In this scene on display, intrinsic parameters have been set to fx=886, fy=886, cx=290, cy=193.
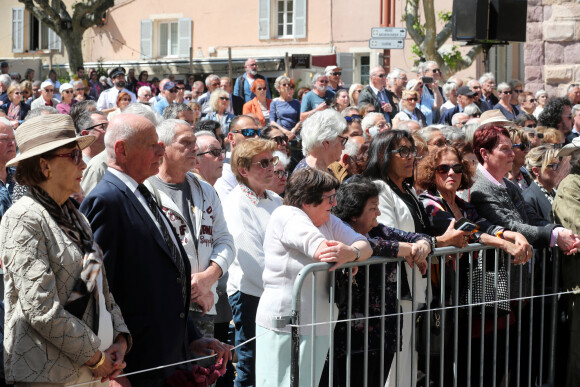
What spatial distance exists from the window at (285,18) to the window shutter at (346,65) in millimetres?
3562

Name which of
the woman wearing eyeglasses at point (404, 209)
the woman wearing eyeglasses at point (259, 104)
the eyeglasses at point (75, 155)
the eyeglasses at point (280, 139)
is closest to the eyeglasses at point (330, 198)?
the woman wearing eyeglasses at point (404, 209)

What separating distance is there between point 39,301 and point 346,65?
96.0 ft

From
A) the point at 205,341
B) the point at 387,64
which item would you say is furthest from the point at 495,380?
the point at 387,64

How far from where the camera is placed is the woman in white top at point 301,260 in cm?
466

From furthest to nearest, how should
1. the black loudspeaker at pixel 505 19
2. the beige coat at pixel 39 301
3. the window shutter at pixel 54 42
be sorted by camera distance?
the window shutter at pixel 54 42
the black loudspeaker at pixel 505 19
the beige coat at pixel 39 301

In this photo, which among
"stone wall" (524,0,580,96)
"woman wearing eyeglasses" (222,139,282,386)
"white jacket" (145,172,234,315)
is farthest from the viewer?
"stone wall" (524,0,580,96)

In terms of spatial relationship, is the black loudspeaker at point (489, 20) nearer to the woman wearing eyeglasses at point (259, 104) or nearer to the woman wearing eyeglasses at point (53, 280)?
the woman wearing eyeglasses at point (259, 104)

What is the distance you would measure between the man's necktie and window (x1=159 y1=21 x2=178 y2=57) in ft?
112

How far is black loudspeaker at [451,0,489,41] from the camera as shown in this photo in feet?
40.5

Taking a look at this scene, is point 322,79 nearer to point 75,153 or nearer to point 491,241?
point 491,241

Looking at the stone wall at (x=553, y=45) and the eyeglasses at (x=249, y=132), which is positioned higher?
the stone wall at (x=553, y=45)

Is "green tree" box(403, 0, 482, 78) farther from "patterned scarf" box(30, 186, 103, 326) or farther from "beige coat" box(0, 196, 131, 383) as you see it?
"beige coat" box(0, 196, 131, 383)

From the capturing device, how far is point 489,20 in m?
12.6

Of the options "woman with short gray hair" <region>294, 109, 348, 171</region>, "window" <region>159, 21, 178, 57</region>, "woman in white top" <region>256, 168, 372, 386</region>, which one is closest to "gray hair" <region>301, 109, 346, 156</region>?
"woman with short gray hair" <region>294, 109, 348, 171</region>
